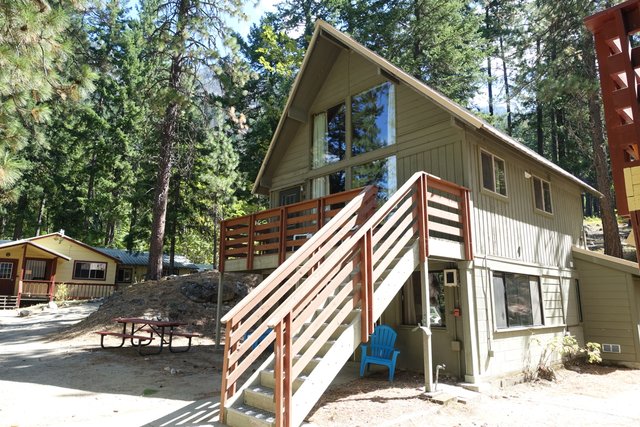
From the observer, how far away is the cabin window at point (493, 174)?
910 centimetres

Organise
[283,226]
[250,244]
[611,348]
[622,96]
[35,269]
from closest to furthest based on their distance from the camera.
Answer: [622,96]
[283,226]
[250,244]
[611,348]
[35,269]

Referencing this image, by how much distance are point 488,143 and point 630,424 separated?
557cm

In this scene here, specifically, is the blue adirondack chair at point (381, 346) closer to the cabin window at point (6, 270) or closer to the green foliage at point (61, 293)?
the green foliage at point (61, 293)

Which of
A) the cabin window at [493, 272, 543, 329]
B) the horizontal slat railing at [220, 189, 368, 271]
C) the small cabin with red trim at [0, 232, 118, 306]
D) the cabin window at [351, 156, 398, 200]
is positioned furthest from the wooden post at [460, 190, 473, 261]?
the small cabin with red trim at [0, 232, 118, 306]

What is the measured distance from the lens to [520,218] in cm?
1015

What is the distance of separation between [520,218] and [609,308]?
13.1ft

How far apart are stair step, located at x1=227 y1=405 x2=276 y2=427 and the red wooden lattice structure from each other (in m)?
4.04

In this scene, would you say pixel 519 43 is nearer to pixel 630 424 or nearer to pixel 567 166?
pixel 567 166

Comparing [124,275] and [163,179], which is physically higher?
[163,179]

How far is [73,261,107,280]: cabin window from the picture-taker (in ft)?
95.2

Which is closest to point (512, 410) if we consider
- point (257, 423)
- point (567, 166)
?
point (257, 423)

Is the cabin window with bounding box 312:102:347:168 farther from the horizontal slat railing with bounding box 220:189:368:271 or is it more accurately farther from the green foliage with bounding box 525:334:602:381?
the green foliage with bounding box 525:334:602:381

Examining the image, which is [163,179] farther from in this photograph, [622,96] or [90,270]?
[622,96]

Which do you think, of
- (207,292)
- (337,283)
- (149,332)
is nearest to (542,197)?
(337,283)
